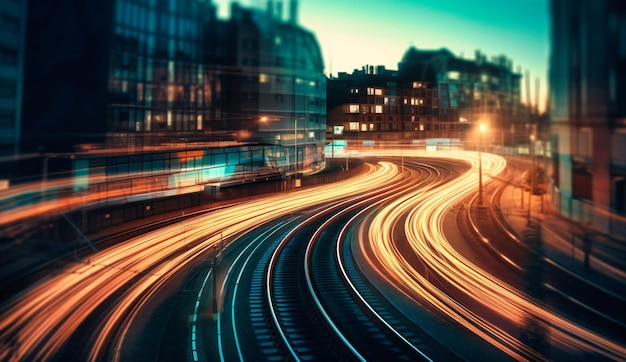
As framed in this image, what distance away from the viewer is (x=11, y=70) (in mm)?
3691

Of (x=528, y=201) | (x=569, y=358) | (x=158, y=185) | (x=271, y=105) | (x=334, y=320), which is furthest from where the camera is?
(x=158, y=185)

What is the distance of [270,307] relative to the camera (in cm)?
391

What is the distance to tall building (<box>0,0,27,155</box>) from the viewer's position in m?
3.45

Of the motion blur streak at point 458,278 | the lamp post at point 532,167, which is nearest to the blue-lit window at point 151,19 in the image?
the motion blur streak at point 458,278

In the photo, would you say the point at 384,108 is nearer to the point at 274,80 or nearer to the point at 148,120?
the point at 274,80

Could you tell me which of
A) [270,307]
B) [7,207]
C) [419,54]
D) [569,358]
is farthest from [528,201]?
[7,207]

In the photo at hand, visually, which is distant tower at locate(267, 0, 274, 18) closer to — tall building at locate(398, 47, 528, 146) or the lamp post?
tall building at locate(398, 47, 528, 146)

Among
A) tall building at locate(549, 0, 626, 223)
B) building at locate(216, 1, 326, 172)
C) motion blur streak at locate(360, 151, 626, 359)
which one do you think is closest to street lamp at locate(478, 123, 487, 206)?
motion blur streak at locate(360, 151, 626, 359)

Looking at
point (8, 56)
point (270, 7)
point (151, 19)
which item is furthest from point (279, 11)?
point (8, 56)

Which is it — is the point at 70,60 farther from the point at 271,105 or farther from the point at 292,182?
the point at 292,182

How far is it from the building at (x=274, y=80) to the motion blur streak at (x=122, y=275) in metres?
0.98

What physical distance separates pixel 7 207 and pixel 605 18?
5.46 meters

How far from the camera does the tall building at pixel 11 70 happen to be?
345 centimetres

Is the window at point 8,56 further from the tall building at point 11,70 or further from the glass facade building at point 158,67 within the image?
the glass facade building at point 158,67
